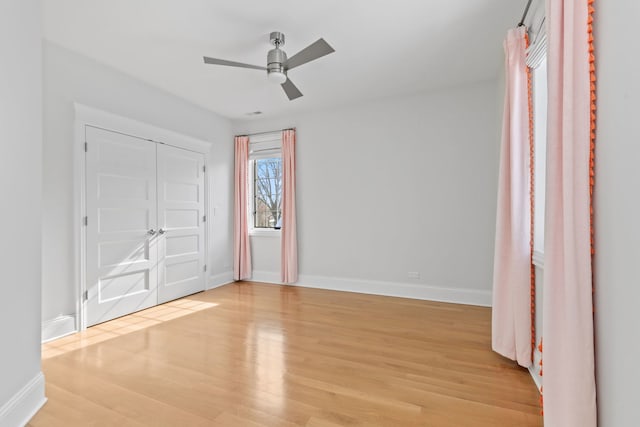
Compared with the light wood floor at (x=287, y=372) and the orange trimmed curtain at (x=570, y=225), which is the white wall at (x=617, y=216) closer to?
the orange trimmed curtain at (x=570, y=225)

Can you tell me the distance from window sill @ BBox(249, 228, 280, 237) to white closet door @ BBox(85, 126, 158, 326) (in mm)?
1689

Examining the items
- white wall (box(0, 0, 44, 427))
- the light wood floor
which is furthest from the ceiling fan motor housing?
the light wood floor

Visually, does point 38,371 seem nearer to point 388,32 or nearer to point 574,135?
point 574,135

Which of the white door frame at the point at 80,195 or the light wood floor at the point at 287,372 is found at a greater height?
the white door frame at the point at 80,195

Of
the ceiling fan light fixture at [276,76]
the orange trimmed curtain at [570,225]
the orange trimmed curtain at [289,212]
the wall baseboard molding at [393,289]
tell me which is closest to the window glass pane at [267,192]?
the orange trimmed curtain at [289,212]

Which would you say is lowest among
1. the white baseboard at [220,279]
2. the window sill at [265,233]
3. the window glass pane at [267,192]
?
the white baseboard at [220,279]

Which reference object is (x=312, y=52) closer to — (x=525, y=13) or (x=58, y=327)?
(x=525, y=13)

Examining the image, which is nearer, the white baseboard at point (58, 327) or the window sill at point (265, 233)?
the white baseboard at point (58, 327)

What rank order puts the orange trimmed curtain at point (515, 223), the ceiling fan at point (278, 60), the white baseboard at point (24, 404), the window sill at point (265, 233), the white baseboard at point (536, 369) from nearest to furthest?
the white baseboard at point (24, 404) → the white baseboard at point (536, 369) → the orange trimmed curtain at point (515, 223) → the ceiling fan at point (278, 60) → the window sill at point (265, 233)

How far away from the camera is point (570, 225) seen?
43.5 inches

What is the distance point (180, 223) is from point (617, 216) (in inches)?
172

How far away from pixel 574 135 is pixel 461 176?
2876mm

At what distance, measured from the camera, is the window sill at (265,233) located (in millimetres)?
5027

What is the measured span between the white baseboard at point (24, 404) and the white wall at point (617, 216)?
2.67m
